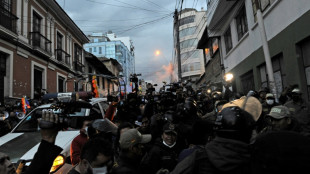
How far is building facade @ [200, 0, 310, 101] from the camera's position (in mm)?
6547

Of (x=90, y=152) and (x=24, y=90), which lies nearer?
(x=90, y=152)

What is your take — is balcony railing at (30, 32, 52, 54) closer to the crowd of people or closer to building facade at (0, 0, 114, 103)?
building facade at (0, 0, 114, 103)

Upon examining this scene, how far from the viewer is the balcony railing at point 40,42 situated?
47.0 feet

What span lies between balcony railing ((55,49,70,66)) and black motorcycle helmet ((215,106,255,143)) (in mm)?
18770

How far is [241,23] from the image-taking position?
1177 cm

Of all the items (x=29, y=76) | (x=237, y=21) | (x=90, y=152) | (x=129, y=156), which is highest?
(x=237, y=21)

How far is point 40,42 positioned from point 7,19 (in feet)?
11.3

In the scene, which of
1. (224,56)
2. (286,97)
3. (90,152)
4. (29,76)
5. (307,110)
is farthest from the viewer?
(224,56)

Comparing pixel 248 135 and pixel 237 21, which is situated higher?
pixel 237 21

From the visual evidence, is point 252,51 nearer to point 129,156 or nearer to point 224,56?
point 224,56

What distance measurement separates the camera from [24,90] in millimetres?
13055

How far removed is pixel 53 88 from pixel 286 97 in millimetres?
16303

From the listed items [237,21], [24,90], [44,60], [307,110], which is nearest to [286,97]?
[307,110]

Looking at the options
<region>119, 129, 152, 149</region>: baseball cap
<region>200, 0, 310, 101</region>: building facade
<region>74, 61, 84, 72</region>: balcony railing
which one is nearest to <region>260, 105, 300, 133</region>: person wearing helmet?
<region>119, 129, 152, 149</region>: baseball cap
